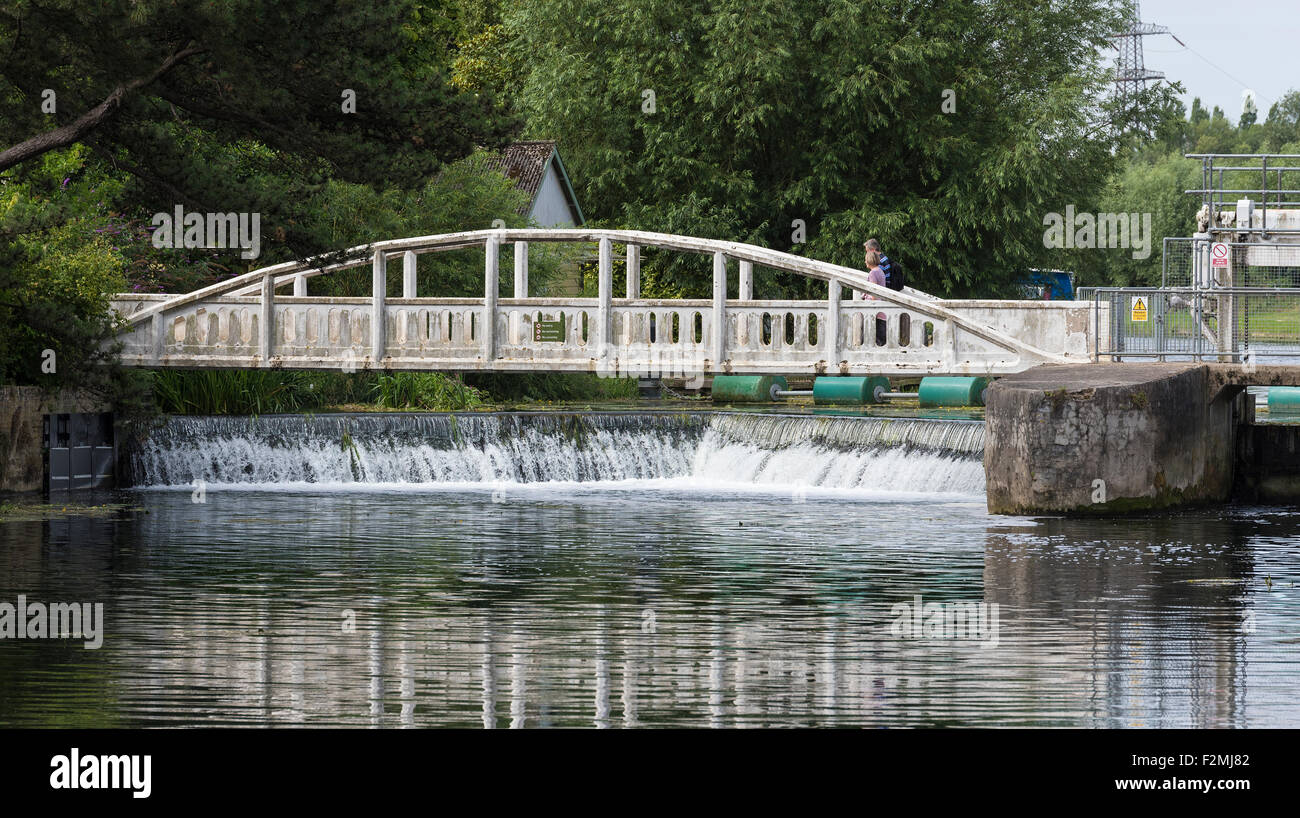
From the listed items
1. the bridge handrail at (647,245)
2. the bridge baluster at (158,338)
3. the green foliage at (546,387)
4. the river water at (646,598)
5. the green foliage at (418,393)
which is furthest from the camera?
the green foliage at (546,387)

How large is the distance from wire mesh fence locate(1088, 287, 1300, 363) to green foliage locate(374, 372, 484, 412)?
45.5 ft

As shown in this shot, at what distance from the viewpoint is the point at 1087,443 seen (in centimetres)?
2167

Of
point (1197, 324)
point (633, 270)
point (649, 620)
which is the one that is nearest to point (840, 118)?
point (633, 270)

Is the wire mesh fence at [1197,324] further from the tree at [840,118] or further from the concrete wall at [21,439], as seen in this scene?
the tree at [840,118]

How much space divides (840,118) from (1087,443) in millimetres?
30339

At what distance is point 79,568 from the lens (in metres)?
16.7

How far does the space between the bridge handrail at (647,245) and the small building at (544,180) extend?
68.7ft

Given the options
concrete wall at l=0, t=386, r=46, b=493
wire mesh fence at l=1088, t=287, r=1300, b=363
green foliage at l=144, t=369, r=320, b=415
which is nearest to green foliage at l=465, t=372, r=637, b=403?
green foliage at l=144, t=369, r=320, b=415

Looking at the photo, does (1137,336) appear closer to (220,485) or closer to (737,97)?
(220,485)

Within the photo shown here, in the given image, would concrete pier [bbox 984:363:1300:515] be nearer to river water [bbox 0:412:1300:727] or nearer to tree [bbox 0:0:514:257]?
Answer: river water [bbox 0:412:1300:727]

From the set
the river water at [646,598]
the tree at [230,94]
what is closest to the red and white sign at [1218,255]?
the river water at [646,598]

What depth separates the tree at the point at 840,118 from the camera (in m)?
49.3

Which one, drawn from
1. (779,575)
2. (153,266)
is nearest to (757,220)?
(153,266)
